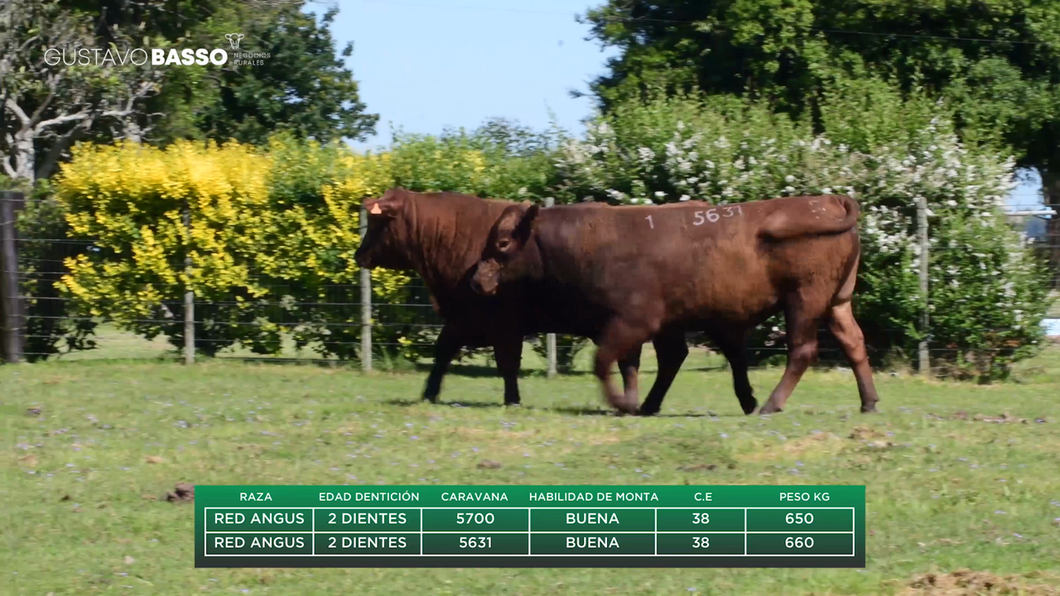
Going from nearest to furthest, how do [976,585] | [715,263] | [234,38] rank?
[976,585], [715,263], [234,38]

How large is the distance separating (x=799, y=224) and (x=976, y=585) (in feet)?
16.1

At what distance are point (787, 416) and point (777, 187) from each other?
636 centimetres

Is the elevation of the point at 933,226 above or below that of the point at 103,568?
above

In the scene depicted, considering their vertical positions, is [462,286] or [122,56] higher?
[122,56]

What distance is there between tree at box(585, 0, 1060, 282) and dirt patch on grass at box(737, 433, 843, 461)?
2061 cm

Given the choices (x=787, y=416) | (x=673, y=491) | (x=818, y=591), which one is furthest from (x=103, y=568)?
(x=787, y=416)

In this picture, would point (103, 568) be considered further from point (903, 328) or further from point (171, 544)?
point (903, 328)

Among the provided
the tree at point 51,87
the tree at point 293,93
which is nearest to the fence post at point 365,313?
the tree at point 51,87

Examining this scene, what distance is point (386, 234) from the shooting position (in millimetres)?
12336

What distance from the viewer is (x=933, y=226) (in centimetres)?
1650

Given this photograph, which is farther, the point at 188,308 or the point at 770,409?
the point at 188,308

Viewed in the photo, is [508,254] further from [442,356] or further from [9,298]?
[9,298]

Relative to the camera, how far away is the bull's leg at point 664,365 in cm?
1177
